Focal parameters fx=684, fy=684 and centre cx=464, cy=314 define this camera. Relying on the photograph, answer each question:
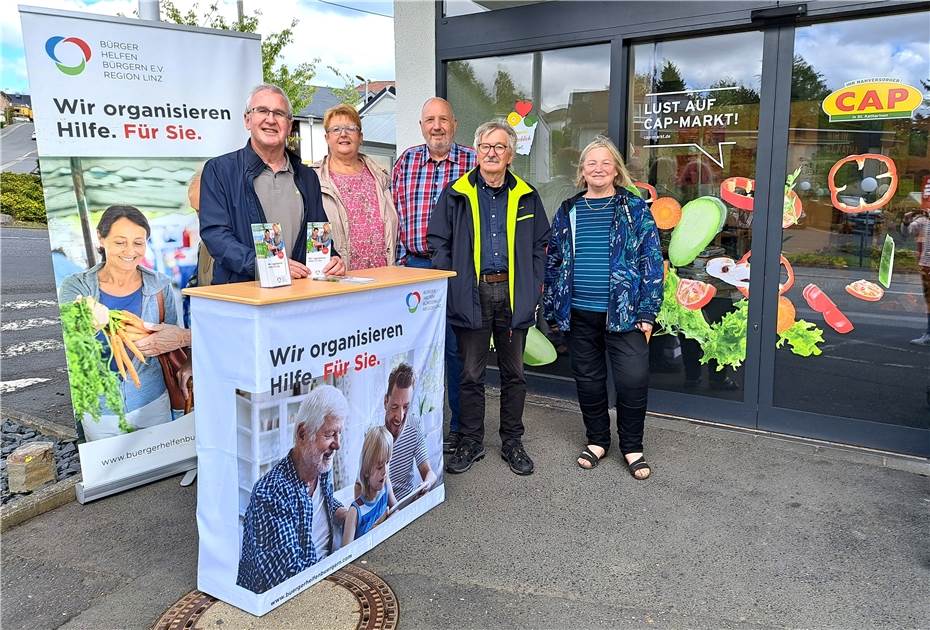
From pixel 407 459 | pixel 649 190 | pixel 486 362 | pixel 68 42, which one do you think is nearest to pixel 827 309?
pixel 649 190

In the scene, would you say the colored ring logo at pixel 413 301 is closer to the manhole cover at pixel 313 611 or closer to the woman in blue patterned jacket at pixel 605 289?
the woman in blue patterned jacket at pixel 605 289

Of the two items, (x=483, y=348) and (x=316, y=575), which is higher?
(x=483, y=348)

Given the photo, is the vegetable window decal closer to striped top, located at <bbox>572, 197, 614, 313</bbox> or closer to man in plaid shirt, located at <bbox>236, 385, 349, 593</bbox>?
striped top, located at <bbox>572, 197, 614, 313</bbox>

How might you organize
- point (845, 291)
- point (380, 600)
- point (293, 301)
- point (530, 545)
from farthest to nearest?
1. point (845, 291)
2. point (530, 545)
3. point (380, 600)
4. point (293, 301)

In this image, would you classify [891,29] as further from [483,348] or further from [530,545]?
[530,545]

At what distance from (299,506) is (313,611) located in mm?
401

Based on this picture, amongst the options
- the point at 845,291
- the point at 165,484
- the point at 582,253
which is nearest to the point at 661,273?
the point at 582,253

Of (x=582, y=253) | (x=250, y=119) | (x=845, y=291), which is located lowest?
(x=845, y=291)

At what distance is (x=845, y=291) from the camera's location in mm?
4188

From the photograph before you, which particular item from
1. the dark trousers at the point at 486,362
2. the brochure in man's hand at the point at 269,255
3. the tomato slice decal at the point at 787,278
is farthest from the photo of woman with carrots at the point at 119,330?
the tomato slice decal at the point at 787,278

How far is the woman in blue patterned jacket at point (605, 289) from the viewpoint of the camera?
373cm

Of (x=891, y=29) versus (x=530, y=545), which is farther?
(x=891, y=29)

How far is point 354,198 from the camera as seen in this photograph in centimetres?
387

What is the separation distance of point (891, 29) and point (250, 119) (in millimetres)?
3558
